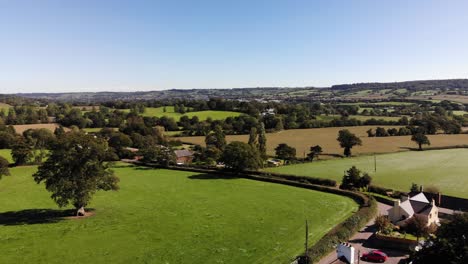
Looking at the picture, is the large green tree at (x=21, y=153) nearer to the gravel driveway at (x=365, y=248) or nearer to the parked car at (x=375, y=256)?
the gravel driveway at (x=365, y=248)

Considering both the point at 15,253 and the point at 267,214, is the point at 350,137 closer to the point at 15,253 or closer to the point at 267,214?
the point at 267,214

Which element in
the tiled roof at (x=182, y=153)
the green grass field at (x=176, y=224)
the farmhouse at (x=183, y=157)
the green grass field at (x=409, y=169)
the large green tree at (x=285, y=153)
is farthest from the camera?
the tiled roof at (x=182, y=153)

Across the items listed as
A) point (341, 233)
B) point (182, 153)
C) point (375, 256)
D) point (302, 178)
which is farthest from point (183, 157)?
point (375, 256)

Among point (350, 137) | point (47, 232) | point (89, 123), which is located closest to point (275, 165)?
point (350, 137)

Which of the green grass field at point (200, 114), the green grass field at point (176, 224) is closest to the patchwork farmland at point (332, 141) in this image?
the green grass field at point (200, 114)

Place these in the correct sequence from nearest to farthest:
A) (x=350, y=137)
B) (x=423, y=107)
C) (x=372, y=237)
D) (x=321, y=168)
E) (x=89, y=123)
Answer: (x=372, y=237)
(x=321, y=168)
(x=350, y=137)
(x=89, y=123)
(x=423, y=107)

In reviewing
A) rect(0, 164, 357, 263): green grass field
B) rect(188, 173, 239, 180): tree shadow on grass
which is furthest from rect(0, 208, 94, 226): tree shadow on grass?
→ rect(188, 173, 239, 180): tree shadow on grass
